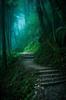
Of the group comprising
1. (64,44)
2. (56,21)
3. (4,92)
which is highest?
(56,21)

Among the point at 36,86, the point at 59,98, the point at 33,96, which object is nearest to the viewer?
the point at 59,98

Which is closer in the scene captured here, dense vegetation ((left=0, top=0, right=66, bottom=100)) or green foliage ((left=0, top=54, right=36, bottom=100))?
green foliage ((left=0, top=54, right=36, bottom=100))

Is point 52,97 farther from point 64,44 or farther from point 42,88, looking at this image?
point 64,44

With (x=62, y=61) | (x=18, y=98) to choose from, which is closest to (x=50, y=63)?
(x=62, y=61)

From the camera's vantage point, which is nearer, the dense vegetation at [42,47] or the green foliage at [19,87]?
the green foliage at [19,87]

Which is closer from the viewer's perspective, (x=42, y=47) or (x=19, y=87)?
(x=19, y=87)

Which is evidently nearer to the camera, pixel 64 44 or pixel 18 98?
pixel 18 98

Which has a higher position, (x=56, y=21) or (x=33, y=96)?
(x=56, y=21)

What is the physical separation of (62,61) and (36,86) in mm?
2998

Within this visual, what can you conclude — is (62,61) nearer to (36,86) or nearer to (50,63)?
(50,63)

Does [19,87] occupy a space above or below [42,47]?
below

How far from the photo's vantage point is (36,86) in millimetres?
3510

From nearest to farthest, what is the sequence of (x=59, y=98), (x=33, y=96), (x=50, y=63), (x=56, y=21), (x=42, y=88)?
1. (x=59, y=98)
2. (x=33, y=96)
3. (x=42, y=88)
4. (x=50, y=63)
5. (x=56, y=21)

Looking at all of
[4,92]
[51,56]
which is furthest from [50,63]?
[4,92]
